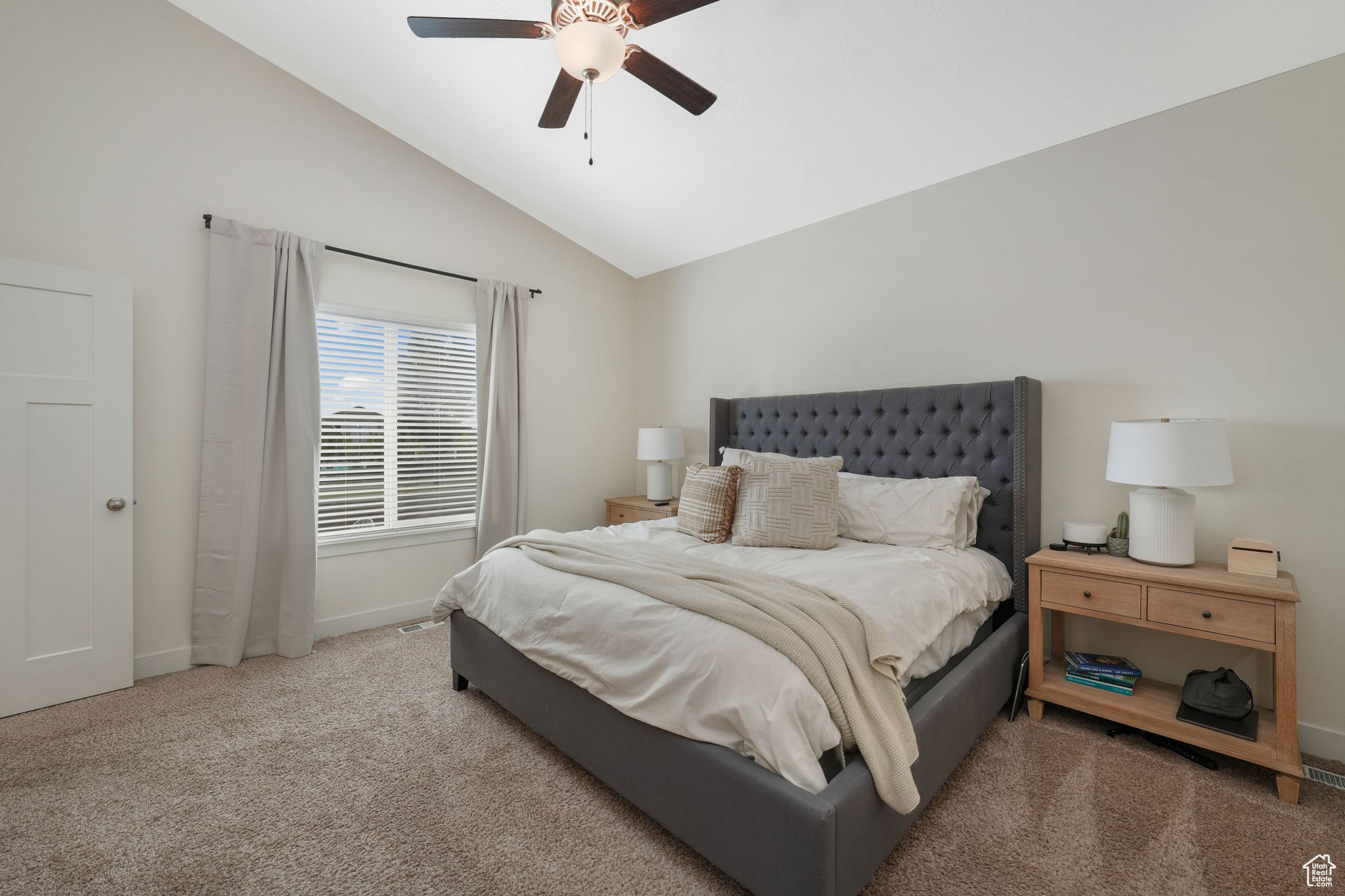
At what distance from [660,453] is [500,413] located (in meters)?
1.17

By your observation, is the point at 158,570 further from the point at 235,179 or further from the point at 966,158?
the point at 966,158

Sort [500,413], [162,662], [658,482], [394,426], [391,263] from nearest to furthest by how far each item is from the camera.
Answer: [162,662], [391,263], [394,426], [500,413], [658,482]

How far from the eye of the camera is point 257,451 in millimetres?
2932

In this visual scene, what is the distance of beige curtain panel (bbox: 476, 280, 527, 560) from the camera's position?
383 centimetres

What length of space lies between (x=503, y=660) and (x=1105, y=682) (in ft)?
8.03

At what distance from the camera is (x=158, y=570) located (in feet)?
9.07

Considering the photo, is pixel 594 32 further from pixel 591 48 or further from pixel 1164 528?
pixel 1164 528

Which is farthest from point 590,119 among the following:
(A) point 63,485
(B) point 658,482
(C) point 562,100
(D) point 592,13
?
(A) point 63,485

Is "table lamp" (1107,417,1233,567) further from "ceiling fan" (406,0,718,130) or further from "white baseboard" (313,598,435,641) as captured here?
"white baseboard" (313,598,435,641)

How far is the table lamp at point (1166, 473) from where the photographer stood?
6.47 feet

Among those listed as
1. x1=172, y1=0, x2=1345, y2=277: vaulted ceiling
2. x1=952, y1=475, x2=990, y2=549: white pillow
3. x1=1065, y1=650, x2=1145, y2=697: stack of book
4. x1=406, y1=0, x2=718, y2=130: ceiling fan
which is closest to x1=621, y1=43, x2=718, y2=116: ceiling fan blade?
x1=406, y1=0, x2=718, y2=130: ceiling fan

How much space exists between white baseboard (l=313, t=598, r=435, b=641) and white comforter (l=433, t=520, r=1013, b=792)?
126 cm

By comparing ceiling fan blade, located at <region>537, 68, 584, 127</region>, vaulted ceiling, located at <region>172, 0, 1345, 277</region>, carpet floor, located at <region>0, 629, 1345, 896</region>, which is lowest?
carpet floor, located at <region>0, 629, 1345, 896</region>

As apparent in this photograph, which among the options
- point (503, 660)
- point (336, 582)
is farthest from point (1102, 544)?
point (336, 582)
